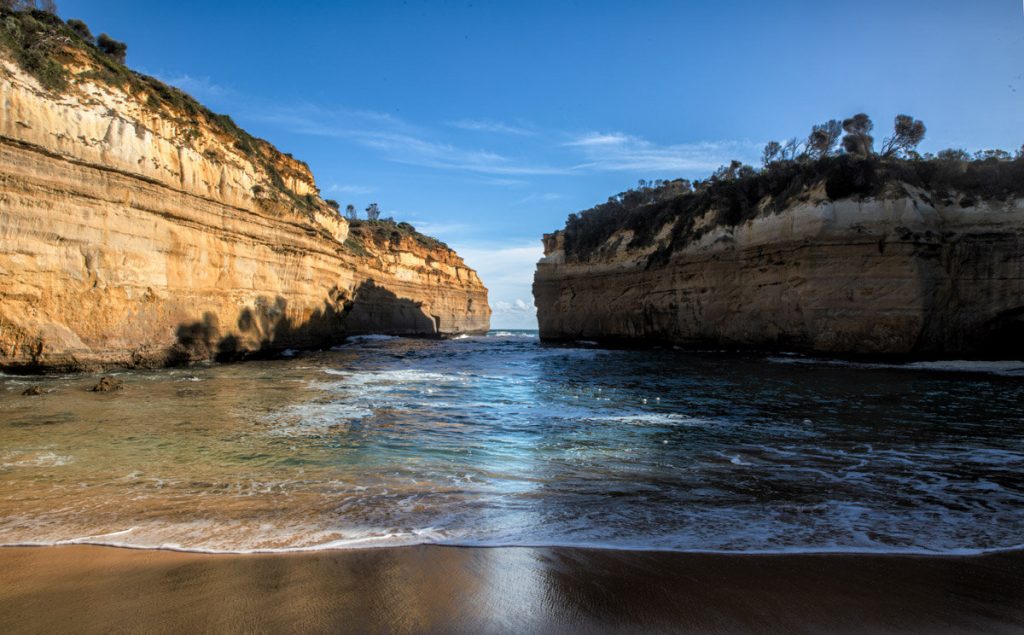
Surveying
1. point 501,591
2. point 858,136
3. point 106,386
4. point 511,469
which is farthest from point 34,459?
point 858,136

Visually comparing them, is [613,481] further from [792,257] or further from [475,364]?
[792,257]

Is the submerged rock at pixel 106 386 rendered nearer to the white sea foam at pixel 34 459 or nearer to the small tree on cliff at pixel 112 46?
the white sea foam at pixel 34 459

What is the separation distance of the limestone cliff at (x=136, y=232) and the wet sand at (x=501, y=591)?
11011 millimetres

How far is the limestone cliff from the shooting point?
34.3ft

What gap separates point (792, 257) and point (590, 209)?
20.9 meters

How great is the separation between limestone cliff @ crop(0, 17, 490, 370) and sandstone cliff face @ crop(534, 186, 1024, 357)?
18665 mm

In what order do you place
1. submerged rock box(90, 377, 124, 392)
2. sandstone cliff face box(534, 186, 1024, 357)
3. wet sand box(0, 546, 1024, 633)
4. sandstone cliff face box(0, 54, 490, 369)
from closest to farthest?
wet sand box(0, 546, 1024, 633) → submerged rock box(90, 377, 124, 392) → sandstone cliff face box(0, 54, 490, 369) → sandstone cliff face box(534, 186, 1024, 357)

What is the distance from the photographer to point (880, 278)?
1694 cm

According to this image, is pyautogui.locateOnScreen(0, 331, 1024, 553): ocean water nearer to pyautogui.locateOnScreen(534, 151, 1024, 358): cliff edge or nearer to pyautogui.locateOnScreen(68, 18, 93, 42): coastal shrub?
pyautogui.locateOnScreen(534, 151, 1024, 358): cliff edge

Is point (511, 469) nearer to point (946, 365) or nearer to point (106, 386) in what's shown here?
point (106, 386)

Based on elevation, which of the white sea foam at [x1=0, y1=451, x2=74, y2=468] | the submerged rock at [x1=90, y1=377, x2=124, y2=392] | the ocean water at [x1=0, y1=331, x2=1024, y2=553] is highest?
the submerged rock at [x1=90, y1=377, x2=124, y2=392]

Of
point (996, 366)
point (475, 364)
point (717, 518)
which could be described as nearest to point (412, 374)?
point (475, 364)

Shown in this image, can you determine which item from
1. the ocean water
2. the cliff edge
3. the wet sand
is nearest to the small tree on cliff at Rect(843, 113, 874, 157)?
the cliff edge

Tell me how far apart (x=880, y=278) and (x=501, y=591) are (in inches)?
762
